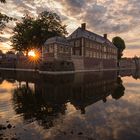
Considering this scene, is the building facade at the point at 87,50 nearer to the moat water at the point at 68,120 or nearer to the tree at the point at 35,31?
the tree at the point at 35,31

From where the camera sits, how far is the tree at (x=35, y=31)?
74.8 meters

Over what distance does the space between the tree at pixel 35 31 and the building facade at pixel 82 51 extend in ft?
23.1

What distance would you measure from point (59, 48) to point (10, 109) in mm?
45706

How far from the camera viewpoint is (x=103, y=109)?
15.0 meters

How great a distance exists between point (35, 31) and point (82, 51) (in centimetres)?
1960

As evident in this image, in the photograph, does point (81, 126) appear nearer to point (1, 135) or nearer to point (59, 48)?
point (1, 135)

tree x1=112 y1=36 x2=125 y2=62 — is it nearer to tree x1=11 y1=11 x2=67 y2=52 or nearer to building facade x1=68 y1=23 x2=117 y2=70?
building facade x1=68 y1=23 x2=117 y2=70

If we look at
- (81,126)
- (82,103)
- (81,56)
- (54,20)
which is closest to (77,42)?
(81,56)

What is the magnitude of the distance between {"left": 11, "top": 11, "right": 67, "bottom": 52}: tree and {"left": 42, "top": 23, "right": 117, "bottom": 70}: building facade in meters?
7.05

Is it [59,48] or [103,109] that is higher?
[59,48]

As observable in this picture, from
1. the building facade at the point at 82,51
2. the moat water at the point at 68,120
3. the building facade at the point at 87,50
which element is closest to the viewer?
the moat water at the point at 68,120

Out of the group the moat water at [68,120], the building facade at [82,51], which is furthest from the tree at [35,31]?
the moat water at [68,120]


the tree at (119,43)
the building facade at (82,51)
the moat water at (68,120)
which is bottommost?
the moat water at (68,120)

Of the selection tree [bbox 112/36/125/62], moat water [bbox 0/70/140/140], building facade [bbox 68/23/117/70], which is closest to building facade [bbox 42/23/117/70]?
building facade [bbox 68/23/117/70]
